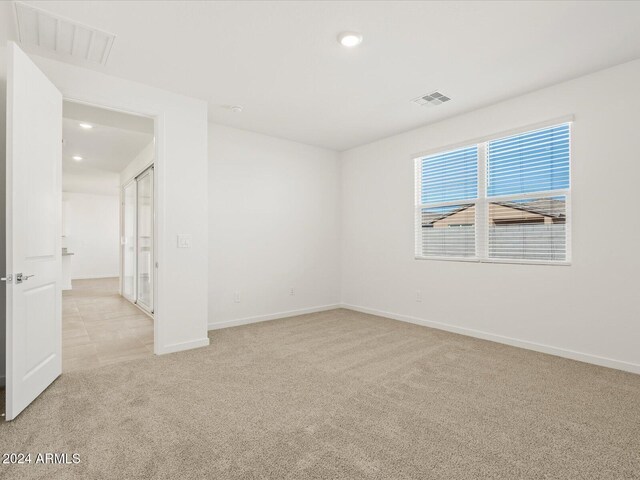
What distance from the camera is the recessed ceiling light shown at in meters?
2.54

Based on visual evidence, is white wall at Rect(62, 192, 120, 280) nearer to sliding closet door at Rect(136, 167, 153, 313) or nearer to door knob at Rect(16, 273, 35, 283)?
sliding closet door at Rect(136, 167, 153, 313)

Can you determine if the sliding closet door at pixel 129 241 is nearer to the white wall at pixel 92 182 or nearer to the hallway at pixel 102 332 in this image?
the hallway at pixel 102 332

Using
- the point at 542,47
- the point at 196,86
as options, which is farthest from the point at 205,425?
the point at 542,47

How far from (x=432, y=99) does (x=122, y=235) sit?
669 centimetres

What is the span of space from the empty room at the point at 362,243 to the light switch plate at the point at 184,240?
0.03 metres

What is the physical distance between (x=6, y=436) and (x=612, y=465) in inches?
132

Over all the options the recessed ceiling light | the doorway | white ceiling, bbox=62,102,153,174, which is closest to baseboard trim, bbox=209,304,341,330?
the doorway

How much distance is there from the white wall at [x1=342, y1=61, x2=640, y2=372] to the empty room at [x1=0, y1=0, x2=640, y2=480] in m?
0.02

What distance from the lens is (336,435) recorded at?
200 cm

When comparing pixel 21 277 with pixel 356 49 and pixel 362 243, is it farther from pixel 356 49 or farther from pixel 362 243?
pixel 362 243

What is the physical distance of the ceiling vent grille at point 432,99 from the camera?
11.9 ft

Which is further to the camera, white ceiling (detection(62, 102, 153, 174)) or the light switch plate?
white ceiling (detection(62, 102, 153, 174))

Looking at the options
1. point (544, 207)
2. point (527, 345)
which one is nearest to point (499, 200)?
point (544, 207)

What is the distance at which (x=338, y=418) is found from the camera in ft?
7.18
